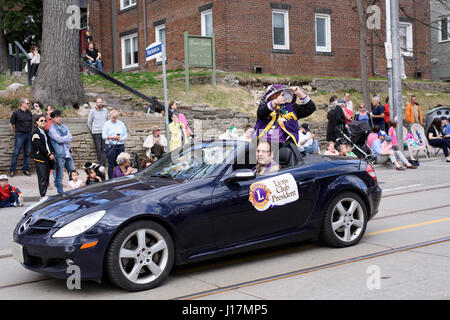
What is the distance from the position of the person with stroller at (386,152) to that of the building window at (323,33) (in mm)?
10969

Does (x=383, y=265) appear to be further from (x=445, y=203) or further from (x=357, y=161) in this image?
(x=445, y=203)

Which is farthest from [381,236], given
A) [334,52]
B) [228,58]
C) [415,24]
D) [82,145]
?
[415,24]

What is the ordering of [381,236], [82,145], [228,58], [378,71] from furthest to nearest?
[378,71] < [228,58] < [82,145] < [381,236]

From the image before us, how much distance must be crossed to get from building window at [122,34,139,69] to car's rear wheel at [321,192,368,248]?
80.7 ft

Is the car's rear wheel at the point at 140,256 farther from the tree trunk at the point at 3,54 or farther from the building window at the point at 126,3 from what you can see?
the tree trunk at the point at 3,54

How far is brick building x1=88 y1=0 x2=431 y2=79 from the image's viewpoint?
2389 cm

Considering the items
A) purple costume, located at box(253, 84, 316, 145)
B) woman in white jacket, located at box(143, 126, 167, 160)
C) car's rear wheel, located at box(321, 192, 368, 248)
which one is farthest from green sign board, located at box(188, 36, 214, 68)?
car's rear wheel, located at box(321, 192, 368, 248)

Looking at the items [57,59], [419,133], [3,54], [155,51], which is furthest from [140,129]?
[3,54]

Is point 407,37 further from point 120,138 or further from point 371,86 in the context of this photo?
point 120,138

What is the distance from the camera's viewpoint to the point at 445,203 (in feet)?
31.7

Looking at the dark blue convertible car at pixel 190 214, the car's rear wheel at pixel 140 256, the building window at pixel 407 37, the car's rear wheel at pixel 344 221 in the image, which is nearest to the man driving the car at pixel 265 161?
the dark blue convertible car at pixel 190 214

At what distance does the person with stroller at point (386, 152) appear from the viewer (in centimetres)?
1612

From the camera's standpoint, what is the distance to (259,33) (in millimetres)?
24203

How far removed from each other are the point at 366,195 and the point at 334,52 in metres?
20.7
